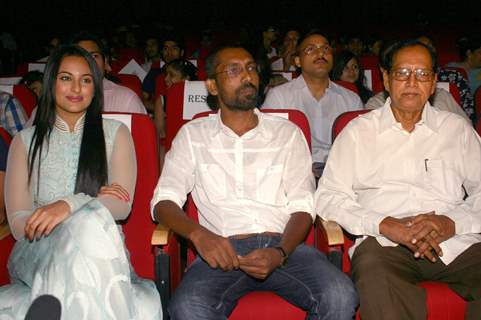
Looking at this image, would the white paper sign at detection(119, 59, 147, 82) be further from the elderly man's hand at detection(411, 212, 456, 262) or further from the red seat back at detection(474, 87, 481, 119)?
the elderly man's hand at detection(411, 212, 456, 262)

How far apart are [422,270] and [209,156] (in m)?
0.84

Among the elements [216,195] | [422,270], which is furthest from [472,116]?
[216,195]

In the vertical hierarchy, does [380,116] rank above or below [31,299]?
above

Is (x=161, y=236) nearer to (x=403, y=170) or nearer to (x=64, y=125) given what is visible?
(x=64, y=125)

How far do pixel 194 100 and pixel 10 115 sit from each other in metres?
0.91

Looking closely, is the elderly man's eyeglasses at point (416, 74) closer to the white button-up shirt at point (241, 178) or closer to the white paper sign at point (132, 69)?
the white button-up shirt at point (241, 178)

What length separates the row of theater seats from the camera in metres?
1.93

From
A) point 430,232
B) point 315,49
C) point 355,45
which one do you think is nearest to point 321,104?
point 315,49

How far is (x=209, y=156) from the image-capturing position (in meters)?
2.26

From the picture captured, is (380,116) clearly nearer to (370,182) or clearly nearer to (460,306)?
(370,182)

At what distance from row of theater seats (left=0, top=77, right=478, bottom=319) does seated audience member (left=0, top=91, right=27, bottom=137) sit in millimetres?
685

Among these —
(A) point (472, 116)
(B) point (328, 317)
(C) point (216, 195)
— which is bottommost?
(B) point (328, 317)

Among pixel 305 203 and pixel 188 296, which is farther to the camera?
pixel 305 203

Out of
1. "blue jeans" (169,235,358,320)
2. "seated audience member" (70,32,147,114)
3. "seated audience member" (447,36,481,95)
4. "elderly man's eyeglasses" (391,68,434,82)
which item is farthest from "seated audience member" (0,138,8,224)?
"seated audience member" (447,36,481,95)
